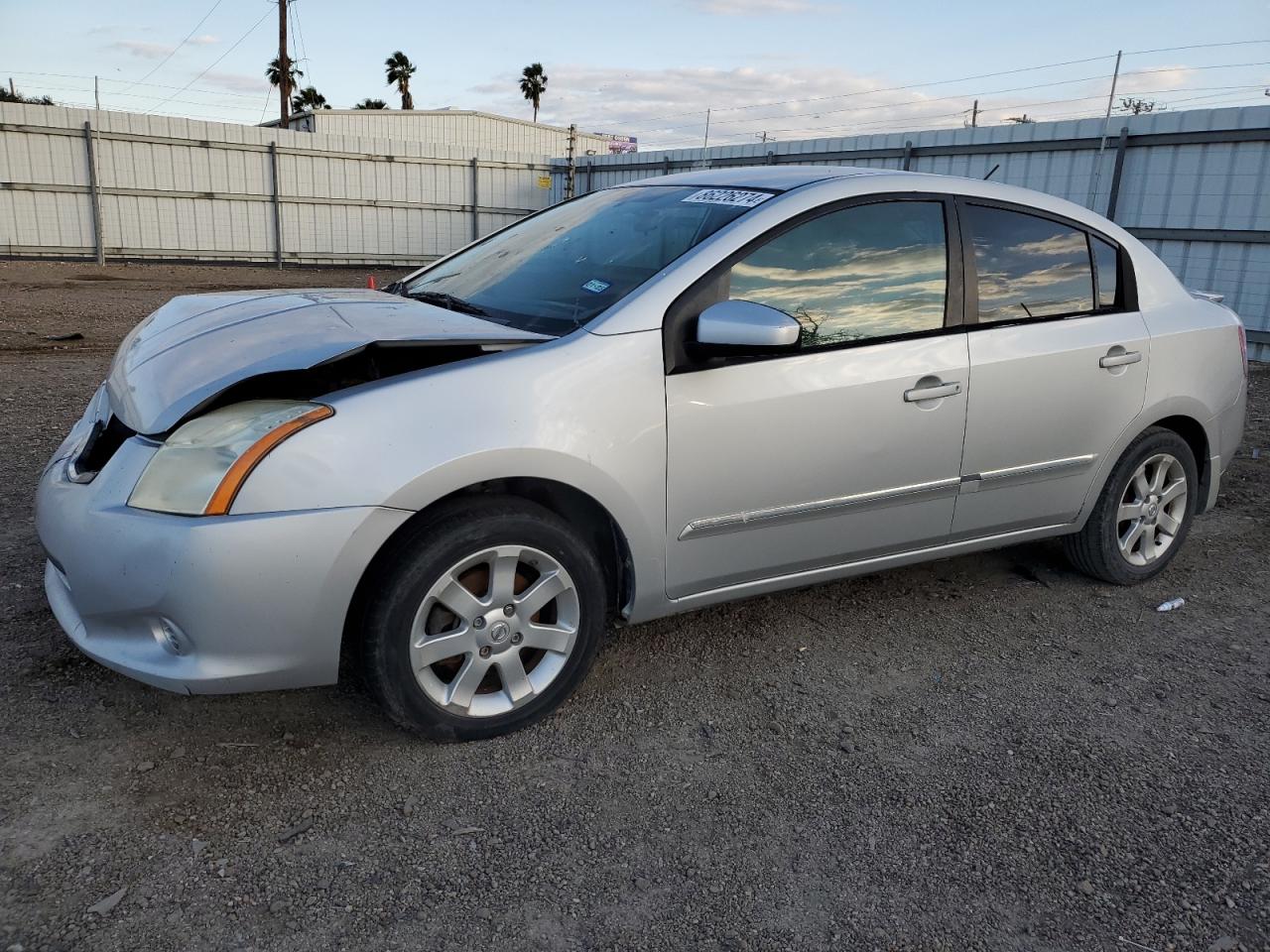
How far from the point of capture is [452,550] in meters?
2.63

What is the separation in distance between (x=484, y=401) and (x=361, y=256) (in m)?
21.4

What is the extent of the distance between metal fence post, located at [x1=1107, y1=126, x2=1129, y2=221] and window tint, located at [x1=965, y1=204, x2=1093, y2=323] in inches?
346

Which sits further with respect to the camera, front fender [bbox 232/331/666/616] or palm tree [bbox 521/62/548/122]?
palm tree [bbox 521/62/548/122]

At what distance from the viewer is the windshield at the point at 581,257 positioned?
312 cm

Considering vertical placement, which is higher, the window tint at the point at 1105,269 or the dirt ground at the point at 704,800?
the window tint at the point at 1105,269

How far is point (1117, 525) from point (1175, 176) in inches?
343

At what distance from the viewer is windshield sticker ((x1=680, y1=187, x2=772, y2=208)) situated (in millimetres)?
3278

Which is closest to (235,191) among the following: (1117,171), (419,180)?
(419,180)

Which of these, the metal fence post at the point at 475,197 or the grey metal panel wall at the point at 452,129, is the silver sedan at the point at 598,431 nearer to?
the metal fence post at the point at 475,197

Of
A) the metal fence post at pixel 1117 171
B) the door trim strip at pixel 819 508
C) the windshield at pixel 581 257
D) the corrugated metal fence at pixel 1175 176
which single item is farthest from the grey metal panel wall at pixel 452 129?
the door trim strip at pixel 819 508

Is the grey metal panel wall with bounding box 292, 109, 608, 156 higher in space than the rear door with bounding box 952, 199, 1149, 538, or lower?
higher

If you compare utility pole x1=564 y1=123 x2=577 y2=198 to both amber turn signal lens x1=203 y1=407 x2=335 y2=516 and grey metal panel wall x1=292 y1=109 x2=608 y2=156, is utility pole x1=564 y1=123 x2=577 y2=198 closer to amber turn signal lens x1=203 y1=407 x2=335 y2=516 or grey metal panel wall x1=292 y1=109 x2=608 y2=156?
grey metal panel wall x1=292 y1=109 x2=608 y2=156

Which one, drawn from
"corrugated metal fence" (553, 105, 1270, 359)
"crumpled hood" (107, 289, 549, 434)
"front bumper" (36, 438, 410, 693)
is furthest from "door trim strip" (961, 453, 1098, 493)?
"corrugated metal fence" (553, 105, 1270, 359)

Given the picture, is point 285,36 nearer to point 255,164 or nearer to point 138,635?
point 255,164
